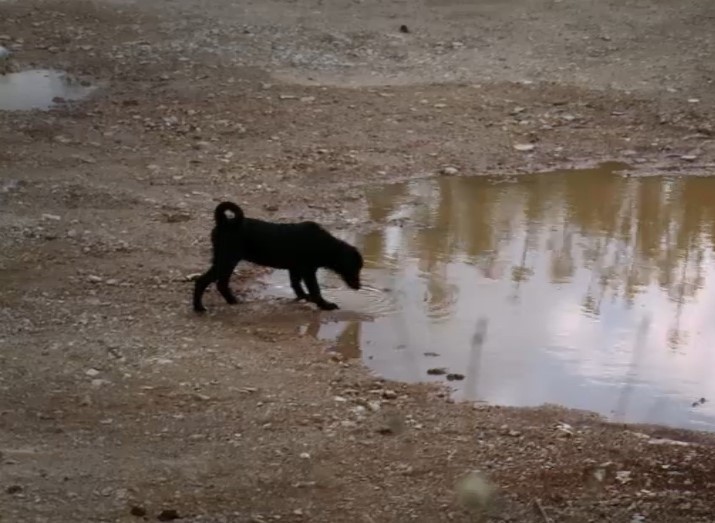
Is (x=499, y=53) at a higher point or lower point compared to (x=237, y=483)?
higher

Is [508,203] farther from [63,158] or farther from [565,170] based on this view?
[63,158]

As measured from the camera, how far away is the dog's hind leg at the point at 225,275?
7.73 meters

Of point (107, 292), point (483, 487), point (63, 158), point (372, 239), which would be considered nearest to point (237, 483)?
point (483, 487)

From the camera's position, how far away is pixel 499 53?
47.4 ft

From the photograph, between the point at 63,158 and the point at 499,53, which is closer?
the point at 63,158

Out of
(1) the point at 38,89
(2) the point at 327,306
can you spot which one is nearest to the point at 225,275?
(2) the point at 327,306

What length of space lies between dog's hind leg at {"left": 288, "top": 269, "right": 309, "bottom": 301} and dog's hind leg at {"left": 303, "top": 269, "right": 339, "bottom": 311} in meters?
0.06

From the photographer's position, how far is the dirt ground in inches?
213

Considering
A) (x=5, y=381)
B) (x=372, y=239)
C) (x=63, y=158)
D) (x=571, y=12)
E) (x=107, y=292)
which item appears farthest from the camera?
(x=571, y=12)

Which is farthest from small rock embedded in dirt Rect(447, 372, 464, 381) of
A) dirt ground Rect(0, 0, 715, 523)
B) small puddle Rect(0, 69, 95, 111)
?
small puddle Rect(0, 69, 95, 111)

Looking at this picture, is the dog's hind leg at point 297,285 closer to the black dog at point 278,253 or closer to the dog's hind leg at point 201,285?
the black dog at point 278,253

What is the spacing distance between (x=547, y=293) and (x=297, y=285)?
1.64 metres

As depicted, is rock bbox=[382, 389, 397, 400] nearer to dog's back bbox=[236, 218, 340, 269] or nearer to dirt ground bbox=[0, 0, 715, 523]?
dirt ground bbox=[0, 0, 715, 523]

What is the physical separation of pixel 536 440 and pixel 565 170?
5.32m
